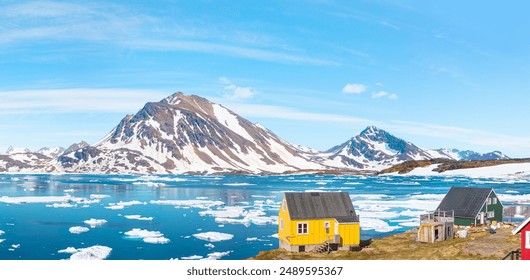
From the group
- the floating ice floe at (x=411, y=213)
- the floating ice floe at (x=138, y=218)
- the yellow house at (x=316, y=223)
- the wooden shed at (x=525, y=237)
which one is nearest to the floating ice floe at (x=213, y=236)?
the yellow house at (x=316, y=223)

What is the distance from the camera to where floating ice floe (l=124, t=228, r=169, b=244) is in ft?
143

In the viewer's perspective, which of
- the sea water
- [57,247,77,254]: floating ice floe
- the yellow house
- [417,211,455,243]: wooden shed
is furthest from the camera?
[417,211,455,243]: wooden shed

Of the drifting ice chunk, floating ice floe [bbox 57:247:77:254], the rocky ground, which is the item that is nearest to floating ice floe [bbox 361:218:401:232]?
the rocky ground

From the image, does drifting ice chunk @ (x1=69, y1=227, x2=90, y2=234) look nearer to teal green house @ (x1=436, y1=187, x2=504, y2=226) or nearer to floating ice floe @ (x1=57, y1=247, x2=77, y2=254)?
floating ice floe @ (x1=57, y1=247, x2=77, y2=254)

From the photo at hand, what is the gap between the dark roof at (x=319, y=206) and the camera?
37188 millimetres

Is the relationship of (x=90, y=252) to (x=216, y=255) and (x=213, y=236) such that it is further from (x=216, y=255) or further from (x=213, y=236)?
(x=213, y=236)

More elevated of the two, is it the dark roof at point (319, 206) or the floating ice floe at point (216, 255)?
the dark roof at point (319, 206)

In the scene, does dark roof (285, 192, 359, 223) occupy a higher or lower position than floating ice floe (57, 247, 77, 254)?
higher

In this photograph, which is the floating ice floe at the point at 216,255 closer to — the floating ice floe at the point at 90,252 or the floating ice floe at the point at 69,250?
the floating ice floe at the point at 90,252

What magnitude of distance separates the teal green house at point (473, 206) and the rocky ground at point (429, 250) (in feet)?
20.2

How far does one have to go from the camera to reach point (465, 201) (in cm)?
5000

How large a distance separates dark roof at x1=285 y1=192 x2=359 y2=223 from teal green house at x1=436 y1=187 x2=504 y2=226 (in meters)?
15.2
